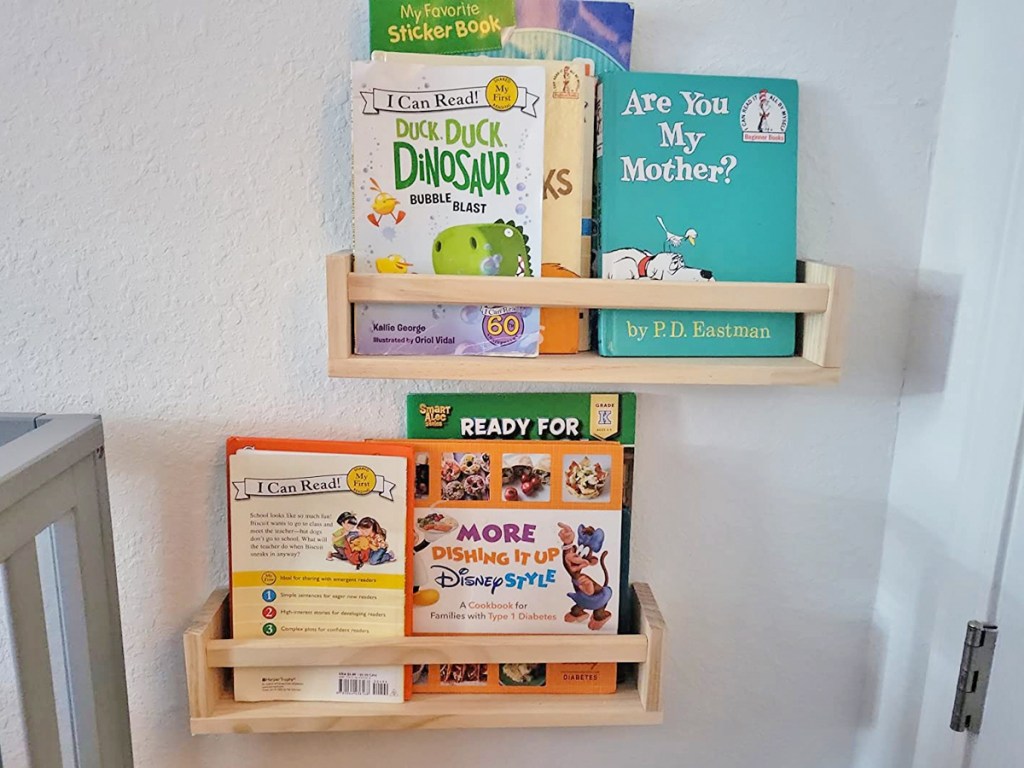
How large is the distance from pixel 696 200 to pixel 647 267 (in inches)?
3.0

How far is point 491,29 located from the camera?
0.69 metres

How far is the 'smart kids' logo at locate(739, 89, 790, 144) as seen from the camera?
717 mm

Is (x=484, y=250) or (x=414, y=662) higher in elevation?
(x=484, y=250)

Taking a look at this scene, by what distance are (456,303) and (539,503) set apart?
0.21 metres

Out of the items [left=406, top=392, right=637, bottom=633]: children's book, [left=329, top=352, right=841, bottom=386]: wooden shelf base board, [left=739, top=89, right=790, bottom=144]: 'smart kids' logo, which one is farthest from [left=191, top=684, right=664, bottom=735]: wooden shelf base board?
[left=739, top=89, right=790, bottom=144]: 'smart kids' logo

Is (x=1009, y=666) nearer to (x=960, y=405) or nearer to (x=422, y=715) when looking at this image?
(x=960, y=405)

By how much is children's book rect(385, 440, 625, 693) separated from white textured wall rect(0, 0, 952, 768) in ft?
0.20

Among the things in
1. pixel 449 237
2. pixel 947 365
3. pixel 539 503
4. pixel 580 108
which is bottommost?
pixel 539 503

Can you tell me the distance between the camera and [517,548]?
30.4 inches

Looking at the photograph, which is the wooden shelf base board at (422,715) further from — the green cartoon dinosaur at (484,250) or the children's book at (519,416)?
the green cartoon dinosaur at (484,250)

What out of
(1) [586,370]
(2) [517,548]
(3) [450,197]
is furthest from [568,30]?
(2) [517,548]

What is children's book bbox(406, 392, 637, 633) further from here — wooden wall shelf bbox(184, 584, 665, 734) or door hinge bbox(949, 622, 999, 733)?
door hinge bbox(949, 622, 999, 733)

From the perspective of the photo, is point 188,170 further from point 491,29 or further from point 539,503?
point 539,503

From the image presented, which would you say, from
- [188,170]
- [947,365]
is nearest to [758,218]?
[947,365]
